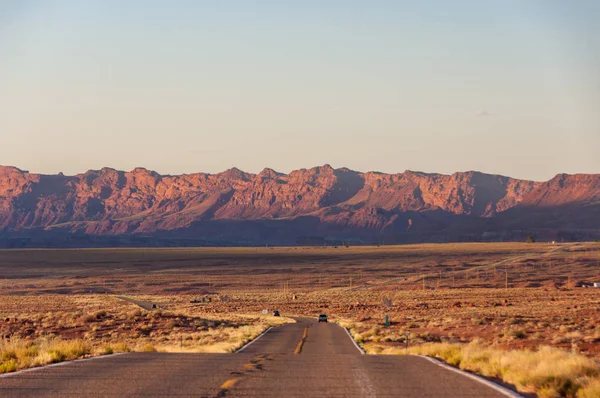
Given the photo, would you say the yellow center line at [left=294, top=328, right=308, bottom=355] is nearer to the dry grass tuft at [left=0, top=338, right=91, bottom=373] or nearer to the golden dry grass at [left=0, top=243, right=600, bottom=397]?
the golden dry grass at [left=0, top=243, right=600, bottom=397]

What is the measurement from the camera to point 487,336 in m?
32.6

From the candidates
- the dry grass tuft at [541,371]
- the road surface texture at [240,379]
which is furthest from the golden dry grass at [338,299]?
the road surface texture at [240,379]

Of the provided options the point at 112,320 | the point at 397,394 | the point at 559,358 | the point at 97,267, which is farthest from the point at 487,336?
the point at 97,267

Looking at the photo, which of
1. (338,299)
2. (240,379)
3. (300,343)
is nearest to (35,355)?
(240,379)

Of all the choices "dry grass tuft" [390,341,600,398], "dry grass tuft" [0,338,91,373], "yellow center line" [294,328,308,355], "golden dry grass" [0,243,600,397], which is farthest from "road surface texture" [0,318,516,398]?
"yellow center line" [294,328,308,355]

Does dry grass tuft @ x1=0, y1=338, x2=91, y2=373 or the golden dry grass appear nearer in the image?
dry grass tuft @ x1=0, y1=338, x2=91, y2=373

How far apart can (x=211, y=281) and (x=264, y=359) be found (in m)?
105

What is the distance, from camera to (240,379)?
1191cm

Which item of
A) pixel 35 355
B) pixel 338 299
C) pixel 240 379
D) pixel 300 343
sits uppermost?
pixel 240 379

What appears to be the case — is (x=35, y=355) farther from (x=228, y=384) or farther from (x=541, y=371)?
(x=541, y=371)

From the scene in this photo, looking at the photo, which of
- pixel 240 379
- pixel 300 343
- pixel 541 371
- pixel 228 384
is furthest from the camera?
pixel 300 343

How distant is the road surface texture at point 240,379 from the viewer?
34.7 feet

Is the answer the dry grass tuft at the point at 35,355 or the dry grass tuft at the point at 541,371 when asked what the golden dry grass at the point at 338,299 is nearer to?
the dry grass tuft at the point at 541,371

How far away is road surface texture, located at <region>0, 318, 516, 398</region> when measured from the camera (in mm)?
10570
